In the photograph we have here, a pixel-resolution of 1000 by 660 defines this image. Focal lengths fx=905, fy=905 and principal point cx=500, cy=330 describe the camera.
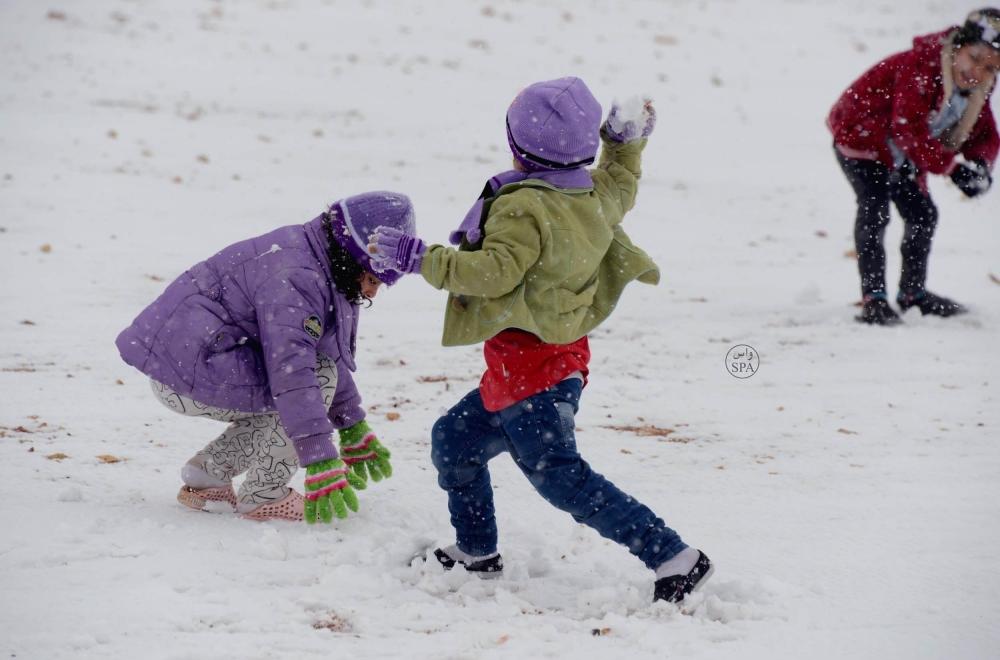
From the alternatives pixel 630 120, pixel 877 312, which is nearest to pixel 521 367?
pixel 630 120

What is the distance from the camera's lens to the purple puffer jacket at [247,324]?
263 centimetres

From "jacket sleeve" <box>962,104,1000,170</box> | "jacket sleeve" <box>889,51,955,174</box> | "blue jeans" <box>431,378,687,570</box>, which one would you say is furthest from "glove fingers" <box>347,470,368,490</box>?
"jacket sleeve" <box>962,104,1000,170</box>

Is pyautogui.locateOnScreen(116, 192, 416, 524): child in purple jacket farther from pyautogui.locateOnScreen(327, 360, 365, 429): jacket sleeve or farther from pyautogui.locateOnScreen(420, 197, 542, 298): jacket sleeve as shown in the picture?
pyautogui.locateOnScreen(420, 197, 542, 298): jacket sleeve

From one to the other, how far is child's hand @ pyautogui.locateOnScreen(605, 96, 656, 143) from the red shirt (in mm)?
669

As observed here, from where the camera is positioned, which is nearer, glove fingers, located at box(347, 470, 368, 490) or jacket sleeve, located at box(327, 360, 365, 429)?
glove fingers, located at box(347, 470, 368, 490)

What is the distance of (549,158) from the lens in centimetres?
247

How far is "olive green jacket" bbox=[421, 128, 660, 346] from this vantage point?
232 centimetres

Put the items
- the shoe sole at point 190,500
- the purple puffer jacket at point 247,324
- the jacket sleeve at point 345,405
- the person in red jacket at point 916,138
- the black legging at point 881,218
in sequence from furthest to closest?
1. the black legging at point 881,218
2. the person in red jacket at point 916,138
3. the jacket sleeve at point 345,405
4. the shoe sole at point 190,500
5. the purple puffer jacket at point 247,324

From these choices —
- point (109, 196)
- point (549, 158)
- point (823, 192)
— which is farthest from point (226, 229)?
point (823, 192)

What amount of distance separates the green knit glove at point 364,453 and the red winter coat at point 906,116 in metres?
3.82

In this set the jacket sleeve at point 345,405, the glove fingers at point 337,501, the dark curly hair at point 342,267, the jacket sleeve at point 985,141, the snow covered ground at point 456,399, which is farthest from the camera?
the jacket sleeve at point 985,141

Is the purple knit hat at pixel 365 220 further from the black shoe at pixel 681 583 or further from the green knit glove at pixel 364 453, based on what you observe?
the black shoe at pixel 681 583

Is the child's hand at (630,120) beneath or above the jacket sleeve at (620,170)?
above

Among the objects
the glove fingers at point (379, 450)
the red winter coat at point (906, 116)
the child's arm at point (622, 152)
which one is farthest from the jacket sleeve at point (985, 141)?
the glove fingers at point (379, 450)
